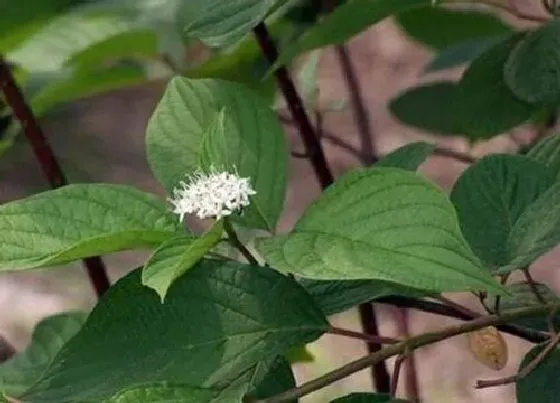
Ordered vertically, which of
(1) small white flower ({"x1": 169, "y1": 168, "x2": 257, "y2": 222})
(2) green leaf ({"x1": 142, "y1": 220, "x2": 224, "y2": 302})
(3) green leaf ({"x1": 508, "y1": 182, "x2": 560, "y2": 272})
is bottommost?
(3) green leaf ({"x1": 508, "y1": 182, "x2": 560, "y2": 272})

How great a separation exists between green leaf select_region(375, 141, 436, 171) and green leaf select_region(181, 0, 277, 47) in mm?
124

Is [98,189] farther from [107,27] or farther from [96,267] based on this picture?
[107,27]

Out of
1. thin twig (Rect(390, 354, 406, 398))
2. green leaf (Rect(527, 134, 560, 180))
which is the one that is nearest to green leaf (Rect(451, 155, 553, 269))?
green leaf (Rect(527, 134, 560, 180))

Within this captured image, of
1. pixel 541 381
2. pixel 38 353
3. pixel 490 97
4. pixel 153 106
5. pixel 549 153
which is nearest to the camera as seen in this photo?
pixel 541 381

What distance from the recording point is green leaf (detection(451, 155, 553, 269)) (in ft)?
2.58

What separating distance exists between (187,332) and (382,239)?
12 cm

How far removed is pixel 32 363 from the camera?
0.95m

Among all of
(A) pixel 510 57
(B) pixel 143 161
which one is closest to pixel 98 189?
(A) pixel 510 57

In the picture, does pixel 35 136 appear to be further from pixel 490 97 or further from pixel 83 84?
pixel 490 97

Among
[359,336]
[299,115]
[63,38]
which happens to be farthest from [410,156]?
[63,38]

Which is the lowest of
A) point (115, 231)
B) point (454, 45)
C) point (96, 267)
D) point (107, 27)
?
point (115, 231)

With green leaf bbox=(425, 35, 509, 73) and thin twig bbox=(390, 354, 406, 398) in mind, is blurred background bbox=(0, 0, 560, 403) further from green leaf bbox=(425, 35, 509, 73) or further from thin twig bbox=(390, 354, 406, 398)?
thin twig bbox=(390, 354, 406, 398)

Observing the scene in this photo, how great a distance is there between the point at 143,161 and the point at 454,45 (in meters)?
3.00

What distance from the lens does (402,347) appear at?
0.67 meters
